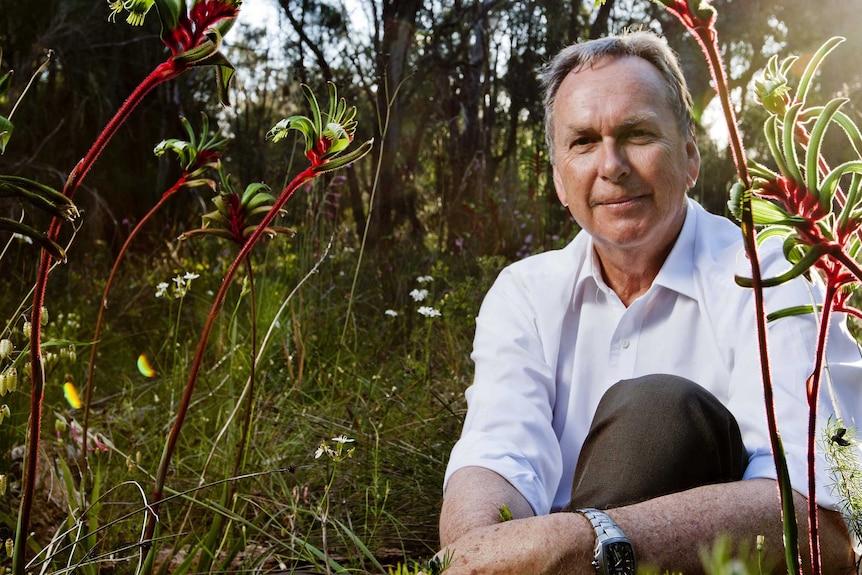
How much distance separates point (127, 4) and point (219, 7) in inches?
5.6

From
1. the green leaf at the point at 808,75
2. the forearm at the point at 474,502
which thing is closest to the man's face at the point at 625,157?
the forearm at the point at 474,502

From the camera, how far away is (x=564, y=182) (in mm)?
2482

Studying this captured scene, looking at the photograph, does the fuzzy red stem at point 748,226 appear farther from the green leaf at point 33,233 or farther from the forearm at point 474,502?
the forearm at point 474,502

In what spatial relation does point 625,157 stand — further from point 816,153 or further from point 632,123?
point 816,153

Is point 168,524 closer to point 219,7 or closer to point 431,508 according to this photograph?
point 431,508

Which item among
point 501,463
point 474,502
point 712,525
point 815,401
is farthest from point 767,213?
point 501,463

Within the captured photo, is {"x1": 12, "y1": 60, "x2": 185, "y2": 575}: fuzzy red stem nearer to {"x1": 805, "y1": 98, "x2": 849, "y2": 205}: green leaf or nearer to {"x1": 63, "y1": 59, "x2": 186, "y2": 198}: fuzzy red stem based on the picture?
{"x1": 63, "y1": 59, "x2": 186, "y2": 198}: fuzzy red stem

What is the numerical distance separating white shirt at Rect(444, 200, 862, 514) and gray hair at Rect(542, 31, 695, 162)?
323mm

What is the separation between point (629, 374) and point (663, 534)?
2.46ft

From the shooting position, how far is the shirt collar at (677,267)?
2.26 m

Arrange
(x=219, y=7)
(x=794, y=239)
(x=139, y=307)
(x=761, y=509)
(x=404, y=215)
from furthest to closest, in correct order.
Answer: (x=404, y=215) → (x=139, y=307) → (x=761, y=509) → (x=219, y=7) → (x=794, y=239)

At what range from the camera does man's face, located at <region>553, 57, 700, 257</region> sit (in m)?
2.29

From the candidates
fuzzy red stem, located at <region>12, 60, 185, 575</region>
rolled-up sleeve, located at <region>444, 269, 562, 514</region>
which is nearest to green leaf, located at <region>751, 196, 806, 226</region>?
fuzzy red stem, located at <region>12, 60, 185, 575</region>

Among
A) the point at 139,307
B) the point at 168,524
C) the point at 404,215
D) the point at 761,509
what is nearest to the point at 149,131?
the point at 404,215
